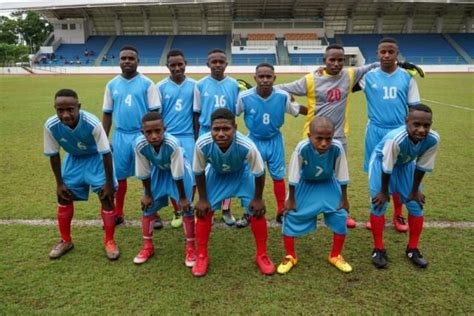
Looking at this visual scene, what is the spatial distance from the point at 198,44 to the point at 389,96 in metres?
39.3

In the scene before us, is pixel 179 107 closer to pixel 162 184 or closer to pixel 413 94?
pixel 162 184

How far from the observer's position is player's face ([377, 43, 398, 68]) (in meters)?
3.73

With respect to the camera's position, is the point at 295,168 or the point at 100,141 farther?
the point at 100,141

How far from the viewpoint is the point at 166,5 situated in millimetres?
38438

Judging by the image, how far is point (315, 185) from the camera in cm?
323

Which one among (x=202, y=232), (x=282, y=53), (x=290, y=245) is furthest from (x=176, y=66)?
(x=282, y=53)

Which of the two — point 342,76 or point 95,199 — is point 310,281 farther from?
point 95,199

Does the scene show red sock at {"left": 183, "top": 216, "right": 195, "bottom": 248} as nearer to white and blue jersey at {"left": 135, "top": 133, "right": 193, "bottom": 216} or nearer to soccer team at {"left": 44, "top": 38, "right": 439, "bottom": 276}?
Answer: soccer team at {"left": 44, "top": 38, "right": 439, "bottom": 276}

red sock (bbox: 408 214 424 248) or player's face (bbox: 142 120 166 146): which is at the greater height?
player's face (bbox: 142 120 166 146)

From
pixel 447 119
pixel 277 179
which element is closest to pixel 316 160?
pixel 277 179

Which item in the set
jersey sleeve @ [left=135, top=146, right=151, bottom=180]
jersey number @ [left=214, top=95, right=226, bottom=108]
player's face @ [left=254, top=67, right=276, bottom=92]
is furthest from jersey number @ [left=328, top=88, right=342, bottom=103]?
jersey sleeve @ [left=135, top=146, right=151, bottom=180]

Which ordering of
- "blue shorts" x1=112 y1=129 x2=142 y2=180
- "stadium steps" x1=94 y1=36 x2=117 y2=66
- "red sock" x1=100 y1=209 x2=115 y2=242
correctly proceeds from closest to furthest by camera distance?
1. "red sock" x1=100 y1=209 x2=115 y2=242
2. "blue shorts" x1=112 y1=129 x2=142 y2=180
3. "stadium steps" x1=94 y1=36 x2=117 y2=66

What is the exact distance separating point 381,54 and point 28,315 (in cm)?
386

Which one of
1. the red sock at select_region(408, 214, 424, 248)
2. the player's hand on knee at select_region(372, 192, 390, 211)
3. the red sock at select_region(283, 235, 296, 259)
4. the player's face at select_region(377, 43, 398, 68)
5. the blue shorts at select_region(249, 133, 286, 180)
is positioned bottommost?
the red sock at select_region(283, 235, 296, 259)
